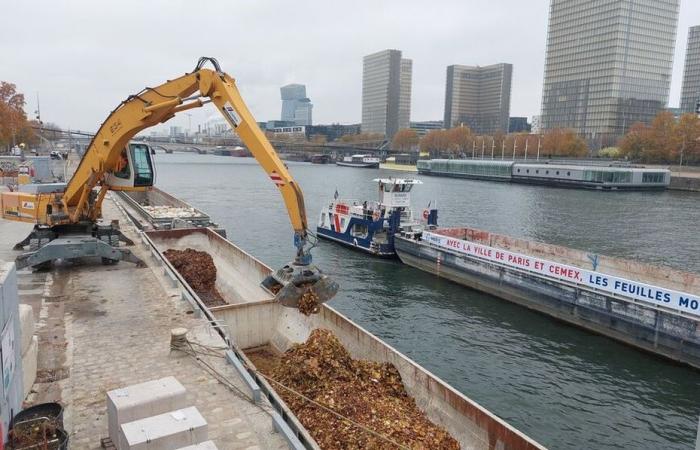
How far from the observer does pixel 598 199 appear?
7594 cm

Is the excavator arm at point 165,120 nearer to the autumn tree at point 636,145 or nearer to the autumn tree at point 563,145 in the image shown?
the autumn tree at point 636,145

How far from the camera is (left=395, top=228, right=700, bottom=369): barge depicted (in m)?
19.6

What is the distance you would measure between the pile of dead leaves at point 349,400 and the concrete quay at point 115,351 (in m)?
1.63

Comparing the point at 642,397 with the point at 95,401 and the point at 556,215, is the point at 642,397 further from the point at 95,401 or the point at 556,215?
the point at 556,215

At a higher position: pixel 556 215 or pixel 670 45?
pixel 670 45

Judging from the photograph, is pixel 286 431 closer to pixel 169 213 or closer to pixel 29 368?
pixel 29 368

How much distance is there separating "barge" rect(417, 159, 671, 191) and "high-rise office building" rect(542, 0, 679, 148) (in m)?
70.7

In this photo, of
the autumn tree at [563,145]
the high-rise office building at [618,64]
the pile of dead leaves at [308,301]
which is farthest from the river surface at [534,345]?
the high-rise office building at [618,64]

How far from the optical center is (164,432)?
7820 mm

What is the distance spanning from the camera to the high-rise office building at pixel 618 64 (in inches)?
6673

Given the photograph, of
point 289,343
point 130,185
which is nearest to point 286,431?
point 289,343

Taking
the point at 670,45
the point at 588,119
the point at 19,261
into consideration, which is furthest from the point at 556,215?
the point at 670,45

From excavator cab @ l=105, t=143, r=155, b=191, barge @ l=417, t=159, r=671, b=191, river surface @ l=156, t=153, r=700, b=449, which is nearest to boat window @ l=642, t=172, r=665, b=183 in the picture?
barge @ l=417, t=159, r=671, b=191

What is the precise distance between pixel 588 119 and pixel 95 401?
19392 cm
